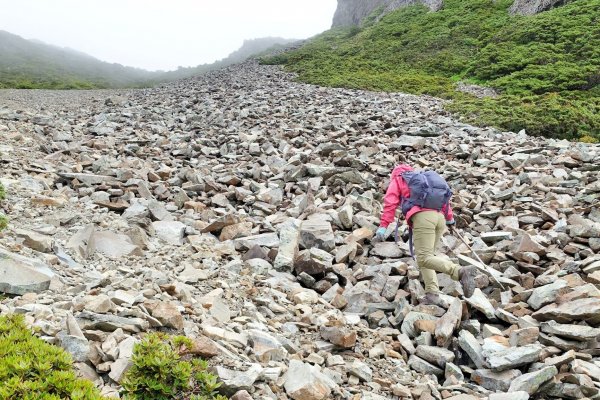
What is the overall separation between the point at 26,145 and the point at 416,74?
2974 centimetres

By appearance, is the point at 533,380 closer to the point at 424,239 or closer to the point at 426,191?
the point at 424,239

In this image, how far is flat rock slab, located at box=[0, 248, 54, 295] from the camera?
489cm

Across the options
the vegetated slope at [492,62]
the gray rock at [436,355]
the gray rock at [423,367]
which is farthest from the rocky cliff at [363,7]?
the gray rock at [423,367]

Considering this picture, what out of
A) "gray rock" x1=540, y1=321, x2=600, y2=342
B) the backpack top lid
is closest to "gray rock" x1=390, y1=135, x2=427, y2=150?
the backpack top lid

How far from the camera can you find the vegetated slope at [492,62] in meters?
18.8

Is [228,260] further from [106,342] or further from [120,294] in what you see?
[106,342]

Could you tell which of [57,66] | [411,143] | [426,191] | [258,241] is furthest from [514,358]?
[57,66]

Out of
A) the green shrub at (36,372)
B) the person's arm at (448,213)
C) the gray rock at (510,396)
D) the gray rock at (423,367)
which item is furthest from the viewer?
the person's arm at (448,213)

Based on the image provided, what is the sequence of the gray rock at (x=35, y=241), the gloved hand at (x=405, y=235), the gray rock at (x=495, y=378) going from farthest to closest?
the gloved hand at (x=405, y=235) → the gray rock at (x=35, y=241) → the gray rock at (x=495, y=378)

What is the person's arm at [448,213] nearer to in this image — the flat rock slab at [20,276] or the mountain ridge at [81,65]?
the flat rock slab at [20,276]

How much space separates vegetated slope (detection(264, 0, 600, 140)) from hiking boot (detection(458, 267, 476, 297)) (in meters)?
12.9

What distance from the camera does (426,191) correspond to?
7023mm

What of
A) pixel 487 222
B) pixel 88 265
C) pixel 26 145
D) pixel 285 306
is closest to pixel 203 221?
pixel 88 265

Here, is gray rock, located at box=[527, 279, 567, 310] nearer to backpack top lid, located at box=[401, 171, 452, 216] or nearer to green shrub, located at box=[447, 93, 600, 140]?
backpack top lid, located at box=[401, 171, 452, 216]
